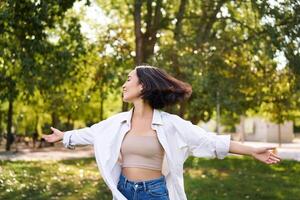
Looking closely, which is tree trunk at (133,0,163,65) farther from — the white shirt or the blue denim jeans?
the blue denim jeans

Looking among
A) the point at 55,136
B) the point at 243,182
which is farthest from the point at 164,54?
the point at 55,136

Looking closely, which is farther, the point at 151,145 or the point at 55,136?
the point at 55,136

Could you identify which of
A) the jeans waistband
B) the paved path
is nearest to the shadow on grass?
the paved path

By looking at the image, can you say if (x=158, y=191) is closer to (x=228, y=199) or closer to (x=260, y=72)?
(x=228, y=199)

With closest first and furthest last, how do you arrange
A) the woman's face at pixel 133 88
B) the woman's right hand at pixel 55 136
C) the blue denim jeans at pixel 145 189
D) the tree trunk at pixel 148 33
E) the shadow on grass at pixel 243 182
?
the blue denim jeans at pixel 145 189 < the woman's face at pixel 133 88 < the woman's right hand at pixel 55 136 < the shadow on grass at pixel 243 182 < the tree trunk at pixel 148 33

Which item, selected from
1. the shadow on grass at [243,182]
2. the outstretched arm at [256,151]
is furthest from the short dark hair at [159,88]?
the shadow on grass at [243,182]

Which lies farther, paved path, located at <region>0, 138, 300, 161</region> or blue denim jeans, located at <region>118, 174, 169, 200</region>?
paved path, located at <region>0, 138, 300, 161</region>

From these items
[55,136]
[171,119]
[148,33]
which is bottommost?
[55,136]

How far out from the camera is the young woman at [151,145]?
4.27 m

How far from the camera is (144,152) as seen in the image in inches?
168

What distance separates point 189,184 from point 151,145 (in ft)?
32.3

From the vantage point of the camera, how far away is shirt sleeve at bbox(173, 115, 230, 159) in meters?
4.36

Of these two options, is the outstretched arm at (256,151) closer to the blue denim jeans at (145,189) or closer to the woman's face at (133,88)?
the blue denim jeans at (145,189)

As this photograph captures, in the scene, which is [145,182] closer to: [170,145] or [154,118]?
[170,145]
